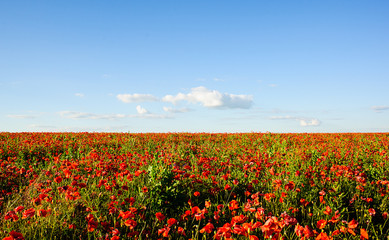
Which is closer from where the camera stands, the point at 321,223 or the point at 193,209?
the point at 321,223

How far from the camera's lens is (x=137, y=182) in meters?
4.68

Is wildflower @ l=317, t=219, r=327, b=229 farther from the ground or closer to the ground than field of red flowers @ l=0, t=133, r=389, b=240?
farther from the ground

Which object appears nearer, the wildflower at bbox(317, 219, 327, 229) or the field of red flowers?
the wildflower at bbox(317, 219, 327, 229)

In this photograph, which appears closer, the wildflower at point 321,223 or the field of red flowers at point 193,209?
the wildflower at point 321,223

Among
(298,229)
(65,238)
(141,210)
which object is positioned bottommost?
(65,238)

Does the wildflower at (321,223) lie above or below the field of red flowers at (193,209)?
above

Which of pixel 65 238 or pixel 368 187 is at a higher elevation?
pixel 368 187

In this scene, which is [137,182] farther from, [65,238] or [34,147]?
[34,147]

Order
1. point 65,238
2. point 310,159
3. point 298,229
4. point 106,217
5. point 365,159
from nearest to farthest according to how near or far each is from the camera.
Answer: point 298,229, point 65,238, point 106,217, point 310,159, point 365,159

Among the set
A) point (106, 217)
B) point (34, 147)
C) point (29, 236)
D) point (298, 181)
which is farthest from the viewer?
point (34, 147)

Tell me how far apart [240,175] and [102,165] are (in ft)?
9.63

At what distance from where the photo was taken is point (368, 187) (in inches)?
187

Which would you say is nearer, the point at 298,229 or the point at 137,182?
the point at 298,229

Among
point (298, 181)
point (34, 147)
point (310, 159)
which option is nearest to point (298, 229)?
point (298, 181)
